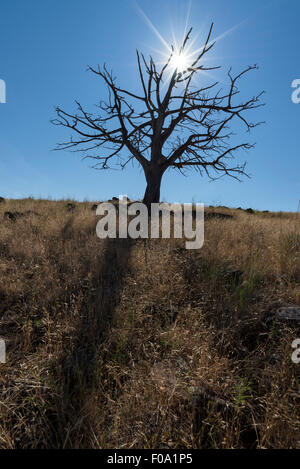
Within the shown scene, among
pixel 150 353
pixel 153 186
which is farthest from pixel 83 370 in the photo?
pixel 153 186

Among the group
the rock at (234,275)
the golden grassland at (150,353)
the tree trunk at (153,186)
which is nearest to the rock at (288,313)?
the golden grassland at (150,353)

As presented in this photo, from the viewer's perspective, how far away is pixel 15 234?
522 centimetres

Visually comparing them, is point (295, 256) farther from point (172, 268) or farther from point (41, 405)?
point (41, 405)

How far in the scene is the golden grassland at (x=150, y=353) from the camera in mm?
1442

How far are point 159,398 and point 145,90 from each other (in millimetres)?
12387

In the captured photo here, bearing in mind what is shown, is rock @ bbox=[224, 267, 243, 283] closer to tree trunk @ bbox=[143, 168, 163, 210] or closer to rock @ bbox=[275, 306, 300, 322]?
rock @ bbox=[275, 306, 300, 322]

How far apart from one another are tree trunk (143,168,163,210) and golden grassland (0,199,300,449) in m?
7.34

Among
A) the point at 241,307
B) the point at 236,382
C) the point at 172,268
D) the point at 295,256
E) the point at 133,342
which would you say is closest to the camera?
the point at 236,382

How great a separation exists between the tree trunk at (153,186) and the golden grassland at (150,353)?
734 centimetres

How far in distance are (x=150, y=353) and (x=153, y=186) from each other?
9708 millimetres

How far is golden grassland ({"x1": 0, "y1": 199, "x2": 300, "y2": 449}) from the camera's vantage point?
56.8 inches
